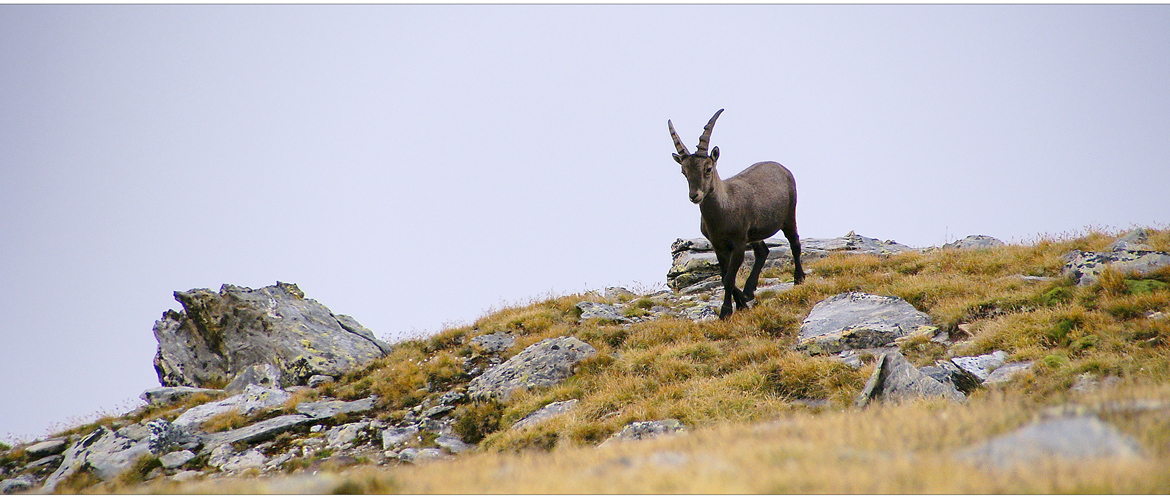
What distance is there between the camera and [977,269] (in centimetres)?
1324

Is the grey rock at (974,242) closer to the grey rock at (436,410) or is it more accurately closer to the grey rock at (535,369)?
the grey rock at (535,369)

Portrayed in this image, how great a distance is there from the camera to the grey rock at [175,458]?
9984 mm

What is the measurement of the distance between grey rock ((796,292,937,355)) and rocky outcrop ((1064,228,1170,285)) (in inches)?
106

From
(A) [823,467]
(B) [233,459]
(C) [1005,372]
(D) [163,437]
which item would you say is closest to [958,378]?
(C) [1005,372]

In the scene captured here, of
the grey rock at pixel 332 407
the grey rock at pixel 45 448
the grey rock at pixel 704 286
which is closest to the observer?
the grey rock at pixel 332 407

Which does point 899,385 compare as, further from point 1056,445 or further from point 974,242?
point 974,242

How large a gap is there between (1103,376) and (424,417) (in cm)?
988

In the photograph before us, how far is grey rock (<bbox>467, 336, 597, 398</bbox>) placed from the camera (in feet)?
36.2

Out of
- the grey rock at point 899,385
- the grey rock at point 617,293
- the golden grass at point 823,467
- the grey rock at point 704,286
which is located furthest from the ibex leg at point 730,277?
the golden grass at point 823,467

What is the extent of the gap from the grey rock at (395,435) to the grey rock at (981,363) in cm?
853

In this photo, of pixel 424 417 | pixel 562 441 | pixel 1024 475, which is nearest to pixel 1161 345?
pixel 1024 475

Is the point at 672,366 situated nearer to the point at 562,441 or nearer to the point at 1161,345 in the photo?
the point at 562,441

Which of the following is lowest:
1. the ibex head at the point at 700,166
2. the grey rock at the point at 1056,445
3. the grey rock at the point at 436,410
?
the grey rock at the point at 436,410

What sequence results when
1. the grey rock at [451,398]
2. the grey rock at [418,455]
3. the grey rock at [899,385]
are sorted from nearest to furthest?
the grey rock at [899,385]
the grey rock at [418,455]
the grey rock at [451,398]
